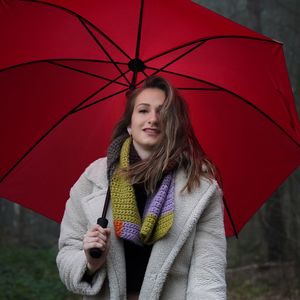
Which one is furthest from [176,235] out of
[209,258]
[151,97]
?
[151,97]

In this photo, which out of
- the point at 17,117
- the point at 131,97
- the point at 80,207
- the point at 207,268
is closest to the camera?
the point at 207,268

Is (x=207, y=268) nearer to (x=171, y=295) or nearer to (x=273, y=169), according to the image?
(x=171, y=295)

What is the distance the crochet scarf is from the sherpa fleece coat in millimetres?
52

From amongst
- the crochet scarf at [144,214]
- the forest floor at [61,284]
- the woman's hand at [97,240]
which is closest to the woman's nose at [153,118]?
the crochet scarf at [144,214]

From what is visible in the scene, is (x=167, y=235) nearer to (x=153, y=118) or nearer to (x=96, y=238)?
(x=96, y=238)

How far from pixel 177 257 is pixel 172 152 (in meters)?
0.58

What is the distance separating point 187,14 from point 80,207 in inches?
48.7

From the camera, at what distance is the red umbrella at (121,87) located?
10.7ft

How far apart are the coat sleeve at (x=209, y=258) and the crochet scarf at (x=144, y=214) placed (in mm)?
205

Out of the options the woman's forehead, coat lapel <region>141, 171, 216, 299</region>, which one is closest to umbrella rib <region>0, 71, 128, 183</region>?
the woman's forehead

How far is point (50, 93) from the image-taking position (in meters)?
3.86

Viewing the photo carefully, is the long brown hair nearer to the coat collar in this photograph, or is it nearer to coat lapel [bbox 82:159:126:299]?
the coat collar

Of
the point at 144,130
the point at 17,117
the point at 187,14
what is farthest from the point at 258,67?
the point at 17,117

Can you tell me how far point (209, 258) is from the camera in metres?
2.84
